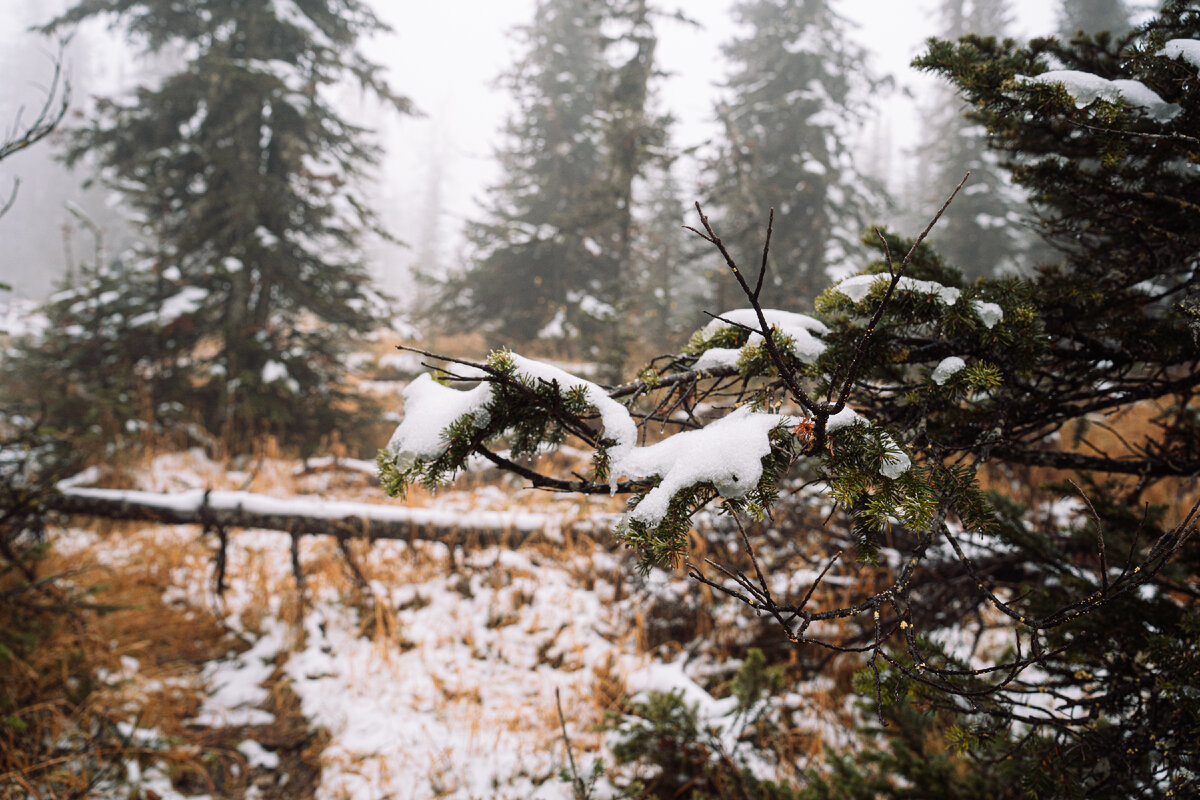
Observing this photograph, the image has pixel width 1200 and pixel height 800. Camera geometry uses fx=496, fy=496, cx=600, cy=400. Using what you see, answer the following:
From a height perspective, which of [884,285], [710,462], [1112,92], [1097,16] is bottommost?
[710,462]

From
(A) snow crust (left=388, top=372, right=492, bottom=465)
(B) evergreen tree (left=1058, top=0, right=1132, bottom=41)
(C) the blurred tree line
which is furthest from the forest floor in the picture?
(B) evergreen tree (left=1058, top=0, right=1132, bottom=41)

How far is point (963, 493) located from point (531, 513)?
4.10 metres

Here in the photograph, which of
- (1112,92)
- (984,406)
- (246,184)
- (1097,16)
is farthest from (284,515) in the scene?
(1097,16)

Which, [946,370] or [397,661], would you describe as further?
[397,661]

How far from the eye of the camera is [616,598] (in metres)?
4.20

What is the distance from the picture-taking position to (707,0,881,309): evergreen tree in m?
11.0

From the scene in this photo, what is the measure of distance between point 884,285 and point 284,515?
431 cm

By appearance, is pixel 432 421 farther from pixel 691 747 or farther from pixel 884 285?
pixel 691 747

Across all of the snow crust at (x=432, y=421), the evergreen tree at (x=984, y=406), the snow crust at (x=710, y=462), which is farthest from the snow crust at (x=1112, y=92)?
the snow crust at (x=432, y=421)

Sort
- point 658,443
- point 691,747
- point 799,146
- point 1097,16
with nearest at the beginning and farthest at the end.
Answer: point 658,443 < point 691,747 < point 799,146 < point 1097,16

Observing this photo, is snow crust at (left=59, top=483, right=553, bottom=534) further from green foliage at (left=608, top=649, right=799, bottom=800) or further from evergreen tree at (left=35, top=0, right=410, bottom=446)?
evergreen tree at (left=35, top=0, right=410, bottom=446)

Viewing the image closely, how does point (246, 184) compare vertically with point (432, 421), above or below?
above

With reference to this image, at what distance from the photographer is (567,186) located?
41.1 ft

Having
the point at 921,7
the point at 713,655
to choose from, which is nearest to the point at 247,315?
the point at 713,655
